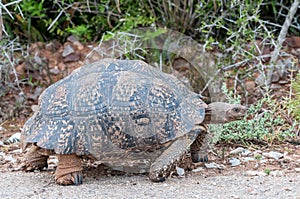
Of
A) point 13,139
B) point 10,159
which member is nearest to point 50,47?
point 13,139

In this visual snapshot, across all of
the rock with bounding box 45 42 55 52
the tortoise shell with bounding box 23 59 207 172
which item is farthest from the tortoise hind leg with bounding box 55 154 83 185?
the rock with bounding box 45 42 55 52

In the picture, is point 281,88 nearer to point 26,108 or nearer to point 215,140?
point 215,140

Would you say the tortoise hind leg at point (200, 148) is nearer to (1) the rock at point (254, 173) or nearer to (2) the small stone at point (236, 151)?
(2) the small stone at point (236, 151)

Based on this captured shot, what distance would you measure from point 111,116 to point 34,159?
36.6 inches

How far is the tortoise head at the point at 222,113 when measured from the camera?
4.75 meters

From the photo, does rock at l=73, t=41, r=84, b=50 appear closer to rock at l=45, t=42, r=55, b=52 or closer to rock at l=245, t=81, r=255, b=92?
rock at l=45, t=42, r=55, b=52

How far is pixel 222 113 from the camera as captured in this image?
4.78 metres

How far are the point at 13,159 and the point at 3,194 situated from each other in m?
1.20

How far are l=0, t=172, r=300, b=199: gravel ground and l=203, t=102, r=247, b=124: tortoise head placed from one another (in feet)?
1.65

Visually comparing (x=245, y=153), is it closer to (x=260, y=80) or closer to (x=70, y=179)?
(x=70, y=179)

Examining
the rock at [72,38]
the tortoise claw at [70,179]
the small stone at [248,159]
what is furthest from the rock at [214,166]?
the rock at [72,38]

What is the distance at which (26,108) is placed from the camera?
23.1 ft

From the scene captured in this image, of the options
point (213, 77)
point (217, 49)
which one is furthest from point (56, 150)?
point (217, 49)

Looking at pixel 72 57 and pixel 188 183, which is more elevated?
pixel 72 57
